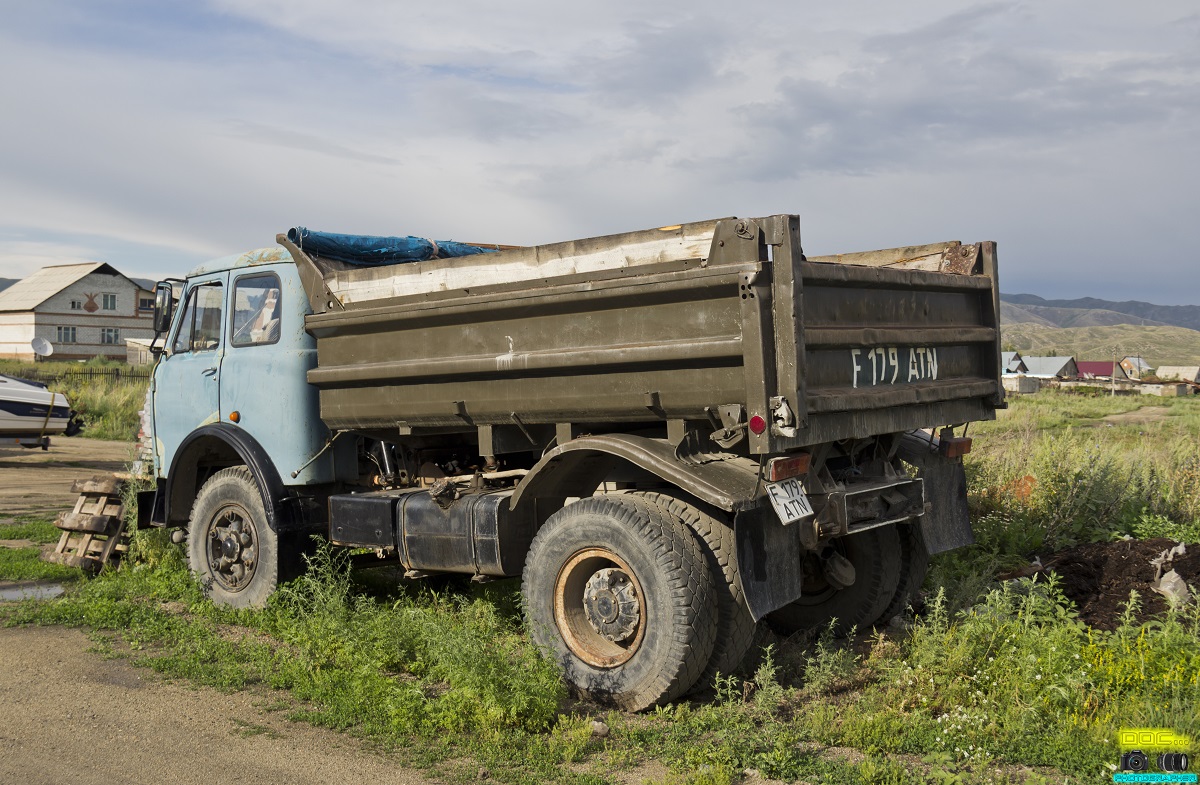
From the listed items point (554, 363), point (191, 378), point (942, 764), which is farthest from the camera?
point (191, 378)

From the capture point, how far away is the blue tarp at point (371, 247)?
6.96 meters

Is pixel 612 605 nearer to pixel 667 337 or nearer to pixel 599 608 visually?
pixel 599 608

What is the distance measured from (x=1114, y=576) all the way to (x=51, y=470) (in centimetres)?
1516

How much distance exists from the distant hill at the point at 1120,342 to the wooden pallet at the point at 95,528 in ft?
421

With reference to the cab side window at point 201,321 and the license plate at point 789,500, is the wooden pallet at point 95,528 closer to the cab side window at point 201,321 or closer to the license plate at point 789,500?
the cab side window at point 201,321

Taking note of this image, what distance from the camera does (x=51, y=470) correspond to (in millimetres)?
15922

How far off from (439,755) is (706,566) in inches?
59.3

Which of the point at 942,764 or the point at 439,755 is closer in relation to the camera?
the point at 942,764

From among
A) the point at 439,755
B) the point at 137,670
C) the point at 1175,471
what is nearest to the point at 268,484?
the point at 137,670

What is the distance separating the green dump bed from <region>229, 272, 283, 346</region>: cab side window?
1.65ft

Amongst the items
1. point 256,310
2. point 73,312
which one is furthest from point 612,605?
point 73,312

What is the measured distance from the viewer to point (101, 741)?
4680 millimetres

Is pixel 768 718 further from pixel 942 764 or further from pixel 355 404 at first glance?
pixel 355 404

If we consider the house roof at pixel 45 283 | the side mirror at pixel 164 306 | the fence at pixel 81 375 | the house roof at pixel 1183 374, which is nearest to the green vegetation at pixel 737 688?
the side mirror at pixel 164 306
